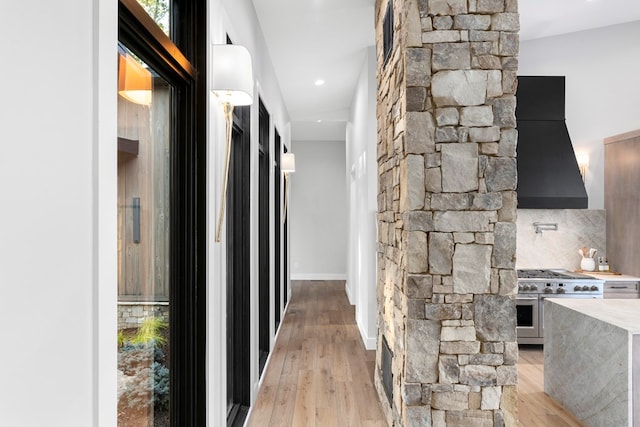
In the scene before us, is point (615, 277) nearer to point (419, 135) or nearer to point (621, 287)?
point (621, 287)

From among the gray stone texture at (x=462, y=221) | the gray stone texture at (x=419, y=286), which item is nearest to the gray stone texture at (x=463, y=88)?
the gray stone texture at (x=462, y=221)

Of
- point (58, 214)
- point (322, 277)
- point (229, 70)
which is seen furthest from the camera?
point (322, 277)

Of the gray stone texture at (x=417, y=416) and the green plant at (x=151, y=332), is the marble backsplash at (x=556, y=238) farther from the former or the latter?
the green plant at (x=151, y=332)

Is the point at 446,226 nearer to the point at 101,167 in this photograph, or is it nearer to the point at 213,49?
the point at 213,49

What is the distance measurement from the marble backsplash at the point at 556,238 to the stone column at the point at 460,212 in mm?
3114

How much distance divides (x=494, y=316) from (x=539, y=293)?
263cm

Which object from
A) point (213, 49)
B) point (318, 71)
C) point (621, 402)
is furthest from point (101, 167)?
point (318, 71)

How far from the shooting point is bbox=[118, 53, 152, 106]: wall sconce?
3.68 feet

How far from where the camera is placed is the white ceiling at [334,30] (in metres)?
3.54

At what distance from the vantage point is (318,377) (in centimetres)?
369

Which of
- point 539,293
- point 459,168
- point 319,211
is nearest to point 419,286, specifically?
point 459,168

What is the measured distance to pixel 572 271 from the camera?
194 inches

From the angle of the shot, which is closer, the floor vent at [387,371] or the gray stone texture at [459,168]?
the gray stone texture at [459,168]

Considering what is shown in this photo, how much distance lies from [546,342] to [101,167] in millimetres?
3626
